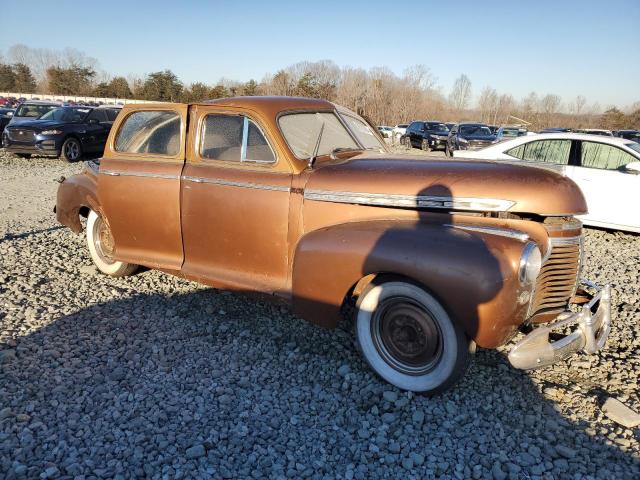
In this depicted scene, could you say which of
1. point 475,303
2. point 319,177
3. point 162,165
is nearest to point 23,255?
point 162,165

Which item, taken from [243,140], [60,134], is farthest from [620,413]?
[60,134]

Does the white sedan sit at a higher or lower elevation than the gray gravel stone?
higher

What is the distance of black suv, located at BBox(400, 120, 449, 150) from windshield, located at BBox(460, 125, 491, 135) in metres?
1.89

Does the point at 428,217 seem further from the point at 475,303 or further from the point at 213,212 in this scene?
the point at 213,212

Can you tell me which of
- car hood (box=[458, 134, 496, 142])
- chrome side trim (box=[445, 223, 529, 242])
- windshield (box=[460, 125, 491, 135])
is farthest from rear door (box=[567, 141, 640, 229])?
windshield (box=[460, 125, 491, 135])

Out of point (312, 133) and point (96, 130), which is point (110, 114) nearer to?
point (96, 130)

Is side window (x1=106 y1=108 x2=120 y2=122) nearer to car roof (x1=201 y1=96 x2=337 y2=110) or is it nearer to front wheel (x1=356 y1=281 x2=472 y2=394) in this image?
car roof (x1=201 y1=96 x2=337 y2=110)

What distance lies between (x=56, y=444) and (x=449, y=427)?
2263mm

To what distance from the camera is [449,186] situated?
3.09m

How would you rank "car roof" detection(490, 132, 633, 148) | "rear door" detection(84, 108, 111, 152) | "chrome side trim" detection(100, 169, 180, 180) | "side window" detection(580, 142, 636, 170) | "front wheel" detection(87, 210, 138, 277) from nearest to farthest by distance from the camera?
1. "chrome side trim" detection(100, 169, 180, 180)
2. "front wheel" detection(87, 210, 138, 277)
3. "side window" detection(580, 142, 636, 170)
4. "car roof" detection(490, 132, 633, 148)
5. "rear door" detection(84, 108, 111, 152)

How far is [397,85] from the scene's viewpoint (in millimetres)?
46312

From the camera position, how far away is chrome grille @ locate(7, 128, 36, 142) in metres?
14.5

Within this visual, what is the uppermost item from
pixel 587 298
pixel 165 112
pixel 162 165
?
pixel 165 112

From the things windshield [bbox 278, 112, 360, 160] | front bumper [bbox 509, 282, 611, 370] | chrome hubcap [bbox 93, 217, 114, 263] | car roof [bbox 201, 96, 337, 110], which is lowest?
chrome hubcap [bbox 93, 217, 114, 263]
